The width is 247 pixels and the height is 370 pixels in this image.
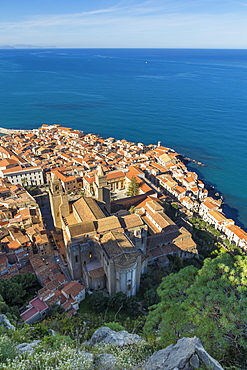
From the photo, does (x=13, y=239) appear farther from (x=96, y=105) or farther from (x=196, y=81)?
(x=196, y=81)

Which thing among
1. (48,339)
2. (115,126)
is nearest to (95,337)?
(48,339)

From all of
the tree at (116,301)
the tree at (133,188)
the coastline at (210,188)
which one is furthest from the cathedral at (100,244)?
the coastline at (210,188)

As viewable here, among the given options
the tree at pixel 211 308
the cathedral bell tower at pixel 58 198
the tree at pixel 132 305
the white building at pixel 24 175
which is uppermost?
the tree at pixel 211 308

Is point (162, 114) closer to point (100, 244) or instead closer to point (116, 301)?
point (100, 244)

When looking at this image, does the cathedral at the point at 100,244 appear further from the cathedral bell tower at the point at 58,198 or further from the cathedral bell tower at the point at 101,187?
the cathedral bell tower at the point at 101,187

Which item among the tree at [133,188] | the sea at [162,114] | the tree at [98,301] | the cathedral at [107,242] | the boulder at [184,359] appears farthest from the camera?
the sea at [162,114]

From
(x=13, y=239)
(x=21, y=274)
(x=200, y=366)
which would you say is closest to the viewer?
(x=200, y=366)
